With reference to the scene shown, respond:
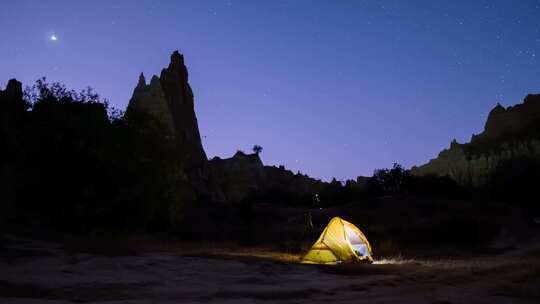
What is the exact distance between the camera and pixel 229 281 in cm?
1044

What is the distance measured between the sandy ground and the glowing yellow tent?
2.01 metres

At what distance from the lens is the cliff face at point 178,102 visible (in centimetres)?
5691

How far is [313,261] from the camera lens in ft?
54.6

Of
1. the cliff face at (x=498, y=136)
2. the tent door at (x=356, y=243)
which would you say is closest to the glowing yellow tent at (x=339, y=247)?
the tent door at (x=356, y=243)

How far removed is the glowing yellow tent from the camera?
16.3 m

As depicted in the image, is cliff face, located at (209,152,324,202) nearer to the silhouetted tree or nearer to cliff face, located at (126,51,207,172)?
cliff face, located at (126,51,207,172)

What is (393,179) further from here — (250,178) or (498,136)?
(498,136)

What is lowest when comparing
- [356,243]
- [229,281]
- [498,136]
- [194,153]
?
[229,281]

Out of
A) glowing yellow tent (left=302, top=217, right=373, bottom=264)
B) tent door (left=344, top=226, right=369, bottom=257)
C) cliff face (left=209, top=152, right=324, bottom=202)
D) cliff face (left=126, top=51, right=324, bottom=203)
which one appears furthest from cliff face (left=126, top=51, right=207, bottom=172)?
tent door (left=344, top=226, right=369, bottom=257)

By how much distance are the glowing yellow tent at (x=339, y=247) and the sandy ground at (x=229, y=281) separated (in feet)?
6.60

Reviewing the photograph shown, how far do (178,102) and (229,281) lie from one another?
183 ft

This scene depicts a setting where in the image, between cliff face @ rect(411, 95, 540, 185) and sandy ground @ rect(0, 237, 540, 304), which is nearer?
sandy ground @ rect(0, 237, 540, 304)

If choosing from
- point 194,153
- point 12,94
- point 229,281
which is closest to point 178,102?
point 194,153

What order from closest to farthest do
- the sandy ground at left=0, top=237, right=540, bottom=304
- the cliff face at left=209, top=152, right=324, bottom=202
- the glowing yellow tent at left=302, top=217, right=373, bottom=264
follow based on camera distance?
the sandy ground at left=0, top=237, right=540, bottom=304
the glowing yellow tent at left=302, top=217, right=373, bottom=264
the cliff face at left=209, top=152, right=324, bottom=202
